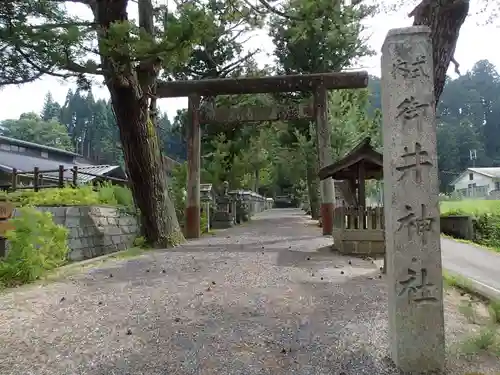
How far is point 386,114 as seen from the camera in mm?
3074

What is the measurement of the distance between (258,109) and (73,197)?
576 centimetres

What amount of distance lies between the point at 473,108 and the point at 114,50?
52.0 m

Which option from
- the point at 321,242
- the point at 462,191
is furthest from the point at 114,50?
the point at 462,191

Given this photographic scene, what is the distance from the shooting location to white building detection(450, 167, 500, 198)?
40.9m

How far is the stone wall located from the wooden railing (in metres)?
5.74

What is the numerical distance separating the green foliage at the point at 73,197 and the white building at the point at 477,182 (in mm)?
37279

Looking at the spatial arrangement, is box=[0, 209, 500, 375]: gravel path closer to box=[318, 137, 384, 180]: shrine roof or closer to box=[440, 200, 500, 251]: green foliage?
box=[318, 137, 384, 180]: shrine roof

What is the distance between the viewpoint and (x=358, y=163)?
8.88m

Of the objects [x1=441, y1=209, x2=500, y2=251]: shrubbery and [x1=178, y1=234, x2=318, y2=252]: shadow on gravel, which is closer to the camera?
[x1=178, y1=234, x2=318, y2=252]: shadow on gravel

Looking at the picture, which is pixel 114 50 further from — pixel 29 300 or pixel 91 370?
pixel 91 370

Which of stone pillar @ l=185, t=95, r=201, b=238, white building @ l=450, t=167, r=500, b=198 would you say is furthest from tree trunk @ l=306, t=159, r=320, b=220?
white building @ l=450, t=167, r=500, b=198

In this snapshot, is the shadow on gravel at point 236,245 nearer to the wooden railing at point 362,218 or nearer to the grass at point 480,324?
the wooden railing at point 362,218

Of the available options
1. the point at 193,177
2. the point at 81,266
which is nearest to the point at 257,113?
the point at 193,177

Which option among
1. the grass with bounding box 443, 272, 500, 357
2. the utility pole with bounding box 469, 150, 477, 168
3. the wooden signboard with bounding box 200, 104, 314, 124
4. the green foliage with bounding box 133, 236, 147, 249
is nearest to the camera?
the grass with bounding box 443, 272, 500, 357
